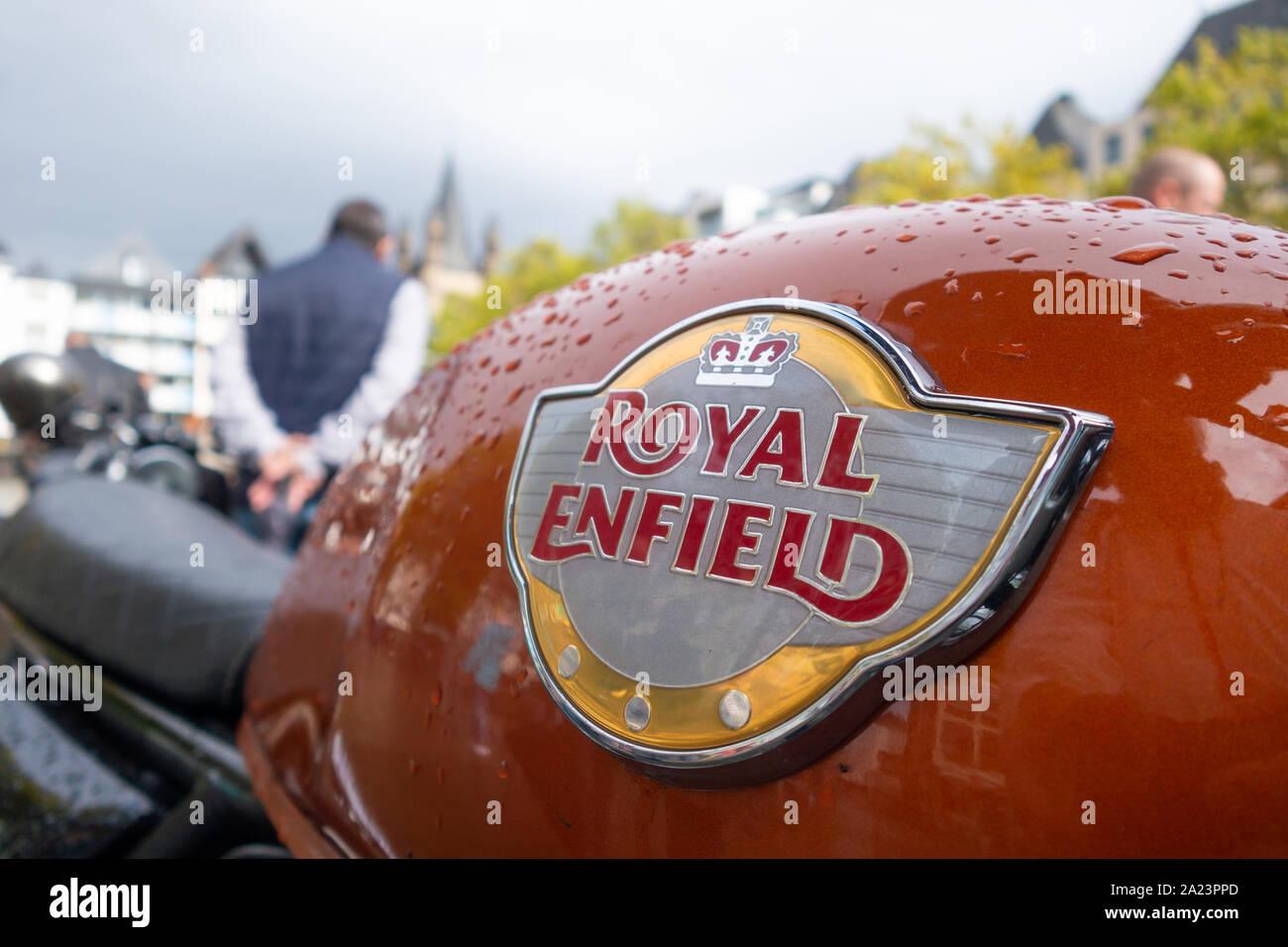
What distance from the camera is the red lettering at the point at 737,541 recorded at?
0.70 metres

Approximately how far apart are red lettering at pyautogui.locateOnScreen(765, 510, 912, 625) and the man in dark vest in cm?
295

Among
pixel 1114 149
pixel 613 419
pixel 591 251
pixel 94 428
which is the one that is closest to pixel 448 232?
pixel 591 251

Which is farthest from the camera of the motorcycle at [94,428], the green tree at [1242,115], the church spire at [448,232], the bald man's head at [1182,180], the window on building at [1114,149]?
the church spire at [448,232]

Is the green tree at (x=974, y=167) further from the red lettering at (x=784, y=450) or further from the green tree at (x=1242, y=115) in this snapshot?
the red lettering at (x=784, y=450)

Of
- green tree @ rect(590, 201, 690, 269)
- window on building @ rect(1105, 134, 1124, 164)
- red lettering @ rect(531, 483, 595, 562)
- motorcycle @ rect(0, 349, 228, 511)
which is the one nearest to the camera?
red lettering @ rect(531, 483, 595, 562)

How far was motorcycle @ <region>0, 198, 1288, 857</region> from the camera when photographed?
23.6 inches

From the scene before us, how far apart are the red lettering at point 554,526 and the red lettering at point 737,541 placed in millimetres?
146

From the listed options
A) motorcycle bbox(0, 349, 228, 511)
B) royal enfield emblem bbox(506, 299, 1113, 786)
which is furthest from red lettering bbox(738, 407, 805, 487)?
motorcycle bbox(0, 349, 228, 511)

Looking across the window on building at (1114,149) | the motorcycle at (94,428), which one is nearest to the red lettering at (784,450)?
the motorcycle at (94,428)

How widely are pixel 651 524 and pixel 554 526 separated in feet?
0.36

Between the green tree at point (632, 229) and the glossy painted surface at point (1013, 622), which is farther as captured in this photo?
the green tree at point (632, 229)

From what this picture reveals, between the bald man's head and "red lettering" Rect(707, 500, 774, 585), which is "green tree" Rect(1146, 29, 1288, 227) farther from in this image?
"red lettering" Rect(707, 500, 774, 585)
